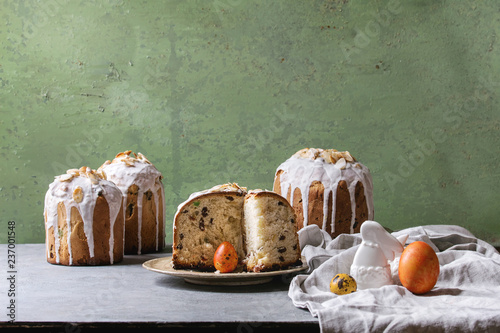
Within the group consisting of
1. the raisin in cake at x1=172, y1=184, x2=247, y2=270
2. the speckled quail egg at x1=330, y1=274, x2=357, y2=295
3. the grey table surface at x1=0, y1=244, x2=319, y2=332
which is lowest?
the grey table surface at x1=0, y1=244, x2=319, y2=332

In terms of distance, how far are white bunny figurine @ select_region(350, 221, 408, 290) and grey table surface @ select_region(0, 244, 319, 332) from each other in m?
0.20

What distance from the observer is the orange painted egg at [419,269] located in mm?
1233

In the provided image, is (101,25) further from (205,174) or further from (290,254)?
(290,254)

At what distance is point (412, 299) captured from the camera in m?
1.20

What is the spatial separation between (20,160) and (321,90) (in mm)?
1487

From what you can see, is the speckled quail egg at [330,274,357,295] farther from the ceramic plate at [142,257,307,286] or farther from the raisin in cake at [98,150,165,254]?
the raisin in cake at [98,150,165,254]

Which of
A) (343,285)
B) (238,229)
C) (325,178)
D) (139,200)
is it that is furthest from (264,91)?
(343,285)

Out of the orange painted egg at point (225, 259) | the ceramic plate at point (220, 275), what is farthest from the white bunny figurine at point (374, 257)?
the orange painted egg at point (225, 259)

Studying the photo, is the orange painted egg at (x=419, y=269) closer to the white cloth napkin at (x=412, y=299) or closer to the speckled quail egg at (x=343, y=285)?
the white cloth napkin at (x=412, y=299)

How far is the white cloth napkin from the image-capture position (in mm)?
1045

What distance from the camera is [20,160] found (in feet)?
8.09

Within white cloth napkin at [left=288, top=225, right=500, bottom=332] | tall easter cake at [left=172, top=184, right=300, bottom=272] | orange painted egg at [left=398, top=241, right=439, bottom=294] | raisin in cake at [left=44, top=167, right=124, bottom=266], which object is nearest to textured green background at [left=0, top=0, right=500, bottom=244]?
raisin in cake at [left=44, top=167, right=124, bottom=266]

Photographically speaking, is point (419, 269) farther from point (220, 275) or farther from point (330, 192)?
point (330, 192)

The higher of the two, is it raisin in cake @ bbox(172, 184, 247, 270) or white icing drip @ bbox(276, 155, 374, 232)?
white icing drip @ bbox(276, 155, 374, 232)
